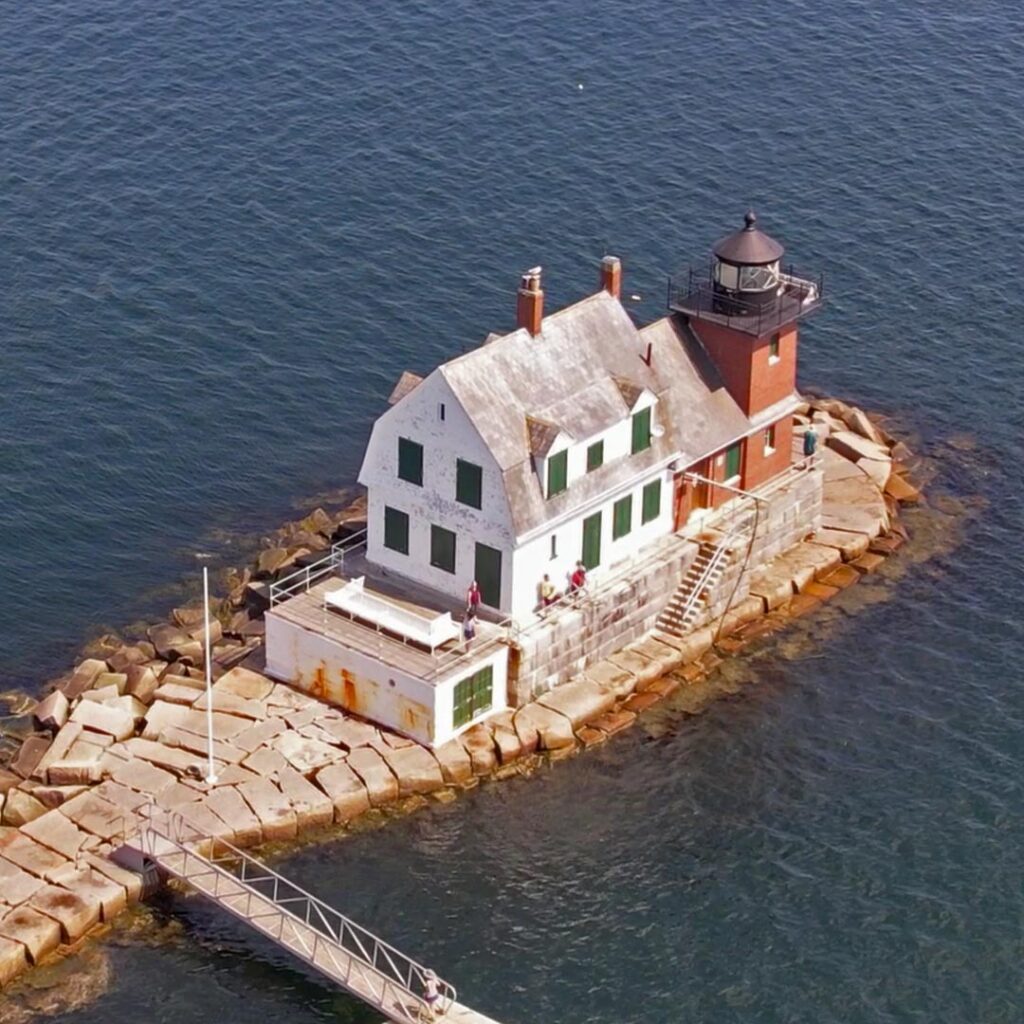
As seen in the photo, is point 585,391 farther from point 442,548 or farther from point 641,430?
point 442,548

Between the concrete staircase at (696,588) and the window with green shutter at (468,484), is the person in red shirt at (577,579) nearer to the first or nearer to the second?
the concrete staircase at (696,588)

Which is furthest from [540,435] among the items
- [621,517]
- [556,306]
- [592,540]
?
[556,306]

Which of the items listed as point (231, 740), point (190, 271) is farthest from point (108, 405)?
point (231, 740)

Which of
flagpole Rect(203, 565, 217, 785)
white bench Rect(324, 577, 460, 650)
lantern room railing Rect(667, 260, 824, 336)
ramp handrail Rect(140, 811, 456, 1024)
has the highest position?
lantern room railing Rect(667, 260, 824, 336)

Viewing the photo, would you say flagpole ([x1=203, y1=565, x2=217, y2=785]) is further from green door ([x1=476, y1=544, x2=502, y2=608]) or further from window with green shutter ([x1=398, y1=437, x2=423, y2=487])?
green door ([x1=476, y1=544, x2=502, y2=608])

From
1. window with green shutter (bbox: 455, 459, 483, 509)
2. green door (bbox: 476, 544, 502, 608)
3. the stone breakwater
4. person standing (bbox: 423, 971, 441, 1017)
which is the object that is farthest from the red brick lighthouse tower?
person standing (bbox: 423, 971, 441, 1017)

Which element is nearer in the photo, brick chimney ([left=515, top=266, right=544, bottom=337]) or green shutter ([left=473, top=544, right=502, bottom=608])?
green shutter ([left=473, top=544, right=502, bottom=608])

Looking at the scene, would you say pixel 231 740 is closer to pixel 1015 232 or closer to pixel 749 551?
pixel 749 551
